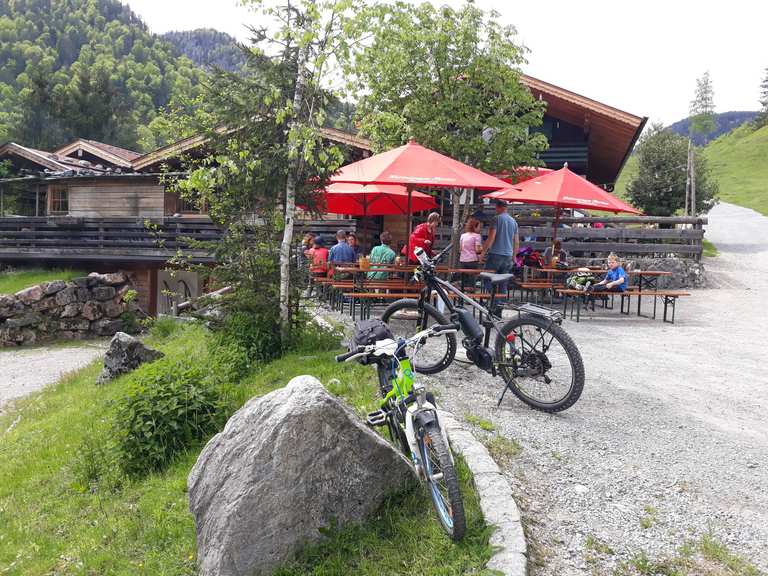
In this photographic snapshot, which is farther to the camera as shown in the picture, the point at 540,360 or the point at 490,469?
the point at 540,360

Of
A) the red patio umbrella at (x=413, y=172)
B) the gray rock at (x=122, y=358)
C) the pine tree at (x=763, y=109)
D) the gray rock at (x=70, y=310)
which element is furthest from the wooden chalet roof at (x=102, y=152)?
the pine tree at (x=763, y=109)

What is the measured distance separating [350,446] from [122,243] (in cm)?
1838

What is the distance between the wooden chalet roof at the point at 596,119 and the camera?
57.1 feet

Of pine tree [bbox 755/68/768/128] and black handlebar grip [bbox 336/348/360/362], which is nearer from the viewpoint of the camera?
black handlebar grip [bbox 336/348/360/362]

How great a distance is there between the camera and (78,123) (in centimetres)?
4466

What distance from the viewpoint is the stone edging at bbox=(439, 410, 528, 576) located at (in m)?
3.10

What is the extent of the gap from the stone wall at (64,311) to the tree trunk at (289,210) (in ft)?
46.9

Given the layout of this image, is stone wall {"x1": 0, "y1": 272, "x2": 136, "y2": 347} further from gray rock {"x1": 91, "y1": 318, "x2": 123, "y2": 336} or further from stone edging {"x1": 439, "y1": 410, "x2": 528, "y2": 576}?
stone edging {"x1": 439, "y1": 410, "x2": 528, "y2": 576}

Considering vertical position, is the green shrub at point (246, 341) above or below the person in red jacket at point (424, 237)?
below

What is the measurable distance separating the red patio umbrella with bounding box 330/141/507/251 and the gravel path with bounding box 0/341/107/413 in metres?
Result: 7.98

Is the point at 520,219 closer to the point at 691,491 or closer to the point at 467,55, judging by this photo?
the point at 467,55

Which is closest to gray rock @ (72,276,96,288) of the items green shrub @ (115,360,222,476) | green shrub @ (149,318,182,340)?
green shrub @ (149,318,182,340)

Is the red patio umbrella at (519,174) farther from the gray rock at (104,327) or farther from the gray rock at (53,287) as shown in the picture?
the gray rock at (53,287)

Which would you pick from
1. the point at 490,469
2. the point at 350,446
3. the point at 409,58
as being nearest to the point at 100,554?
the point at 350,446
